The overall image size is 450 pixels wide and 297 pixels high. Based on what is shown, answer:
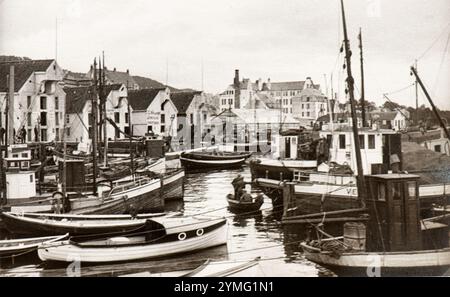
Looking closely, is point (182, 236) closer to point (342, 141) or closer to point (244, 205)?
point (244, 205)

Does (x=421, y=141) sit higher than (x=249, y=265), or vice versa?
(x=421, y=141)

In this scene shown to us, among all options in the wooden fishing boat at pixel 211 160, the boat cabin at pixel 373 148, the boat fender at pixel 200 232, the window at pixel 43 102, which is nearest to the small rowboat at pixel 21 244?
the boat fender at pixel 200 232

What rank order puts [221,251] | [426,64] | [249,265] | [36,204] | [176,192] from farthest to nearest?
[176,192] → [36,204] → [221,251] → [426,64] → [249,265]

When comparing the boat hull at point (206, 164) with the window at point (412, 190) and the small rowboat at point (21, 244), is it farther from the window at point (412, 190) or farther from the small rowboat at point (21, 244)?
the window at point (412, 190)

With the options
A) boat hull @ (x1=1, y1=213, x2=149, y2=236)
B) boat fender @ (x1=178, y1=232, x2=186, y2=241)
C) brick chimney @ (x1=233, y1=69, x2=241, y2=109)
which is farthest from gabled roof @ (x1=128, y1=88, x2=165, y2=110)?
boat fender @ (x1=178, y1=232, x2=186, y2=241)

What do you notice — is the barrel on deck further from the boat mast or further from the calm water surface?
the boat mast

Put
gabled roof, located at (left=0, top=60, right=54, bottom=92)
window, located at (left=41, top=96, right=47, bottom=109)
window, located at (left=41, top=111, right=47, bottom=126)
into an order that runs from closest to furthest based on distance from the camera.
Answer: gabled roof, located at (left=0, top=60, right=54, bottom=92) → window, located at (left=41, top=111, right=47, bottom=126) → window, located at (left=41, top=96, right=47, bottom=109)

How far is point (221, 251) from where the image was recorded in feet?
42.5

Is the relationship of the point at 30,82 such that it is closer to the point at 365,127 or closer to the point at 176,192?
the point at 176,192

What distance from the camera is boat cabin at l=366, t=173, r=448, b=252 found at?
1021cm

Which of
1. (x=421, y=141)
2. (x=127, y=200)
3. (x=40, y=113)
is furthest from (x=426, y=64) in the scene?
(x=40, y=113)

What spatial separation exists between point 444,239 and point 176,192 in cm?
1073

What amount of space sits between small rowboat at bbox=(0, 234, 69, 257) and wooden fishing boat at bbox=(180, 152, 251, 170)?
16583mm

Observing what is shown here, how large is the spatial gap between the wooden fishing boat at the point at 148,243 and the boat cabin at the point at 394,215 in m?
4.19
